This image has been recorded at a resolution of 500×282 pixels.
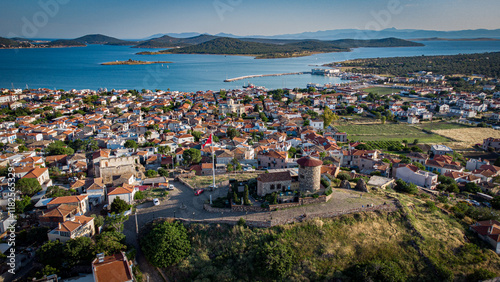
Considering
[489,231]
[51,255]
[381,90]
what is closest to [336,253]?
[489,231]

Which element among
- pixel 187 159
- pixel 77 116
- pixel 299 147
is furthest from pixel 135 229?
pixel 77 116

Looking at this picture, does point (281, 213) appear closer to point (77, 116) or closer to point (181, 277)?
point (181, 277)

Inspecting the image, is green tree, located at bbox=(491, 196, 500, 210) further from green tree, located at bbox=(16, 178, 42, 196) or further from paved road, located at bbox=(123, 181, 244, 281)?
green tree, located at bbox=(16, 178, 42, 196)

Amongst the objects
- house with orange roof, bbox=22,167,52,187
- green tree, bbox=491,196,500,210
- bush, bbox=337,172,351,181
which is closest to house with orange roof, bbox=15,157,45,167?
house with orange roof, bbox=22,167,52,187

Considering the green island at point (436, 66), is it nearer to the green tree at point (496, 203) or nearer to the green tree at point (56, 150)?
the green tree at point (496, 203)

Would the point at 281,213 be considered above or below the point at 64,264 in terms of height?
above

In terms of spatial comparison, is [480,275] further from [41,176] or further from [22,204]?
[41,176]

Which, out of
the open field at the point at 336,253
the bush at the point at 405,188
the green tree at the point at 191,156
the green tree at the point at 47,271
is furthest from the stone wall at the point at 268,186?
the green tree at the point at 191,156
